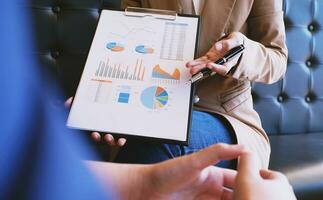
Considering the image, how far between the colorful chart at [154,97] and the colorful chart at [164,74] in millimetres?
30

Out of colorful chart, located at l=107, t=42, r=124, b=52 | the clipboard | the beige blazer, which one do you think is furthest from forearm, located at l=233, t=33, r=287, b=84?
colorful chart, located at l=107, t=42, r=124, b=52

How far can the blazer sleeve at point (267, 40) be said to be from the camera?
0.75 metres

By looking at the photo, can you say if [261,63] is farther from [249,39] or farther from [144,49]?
[144,49]

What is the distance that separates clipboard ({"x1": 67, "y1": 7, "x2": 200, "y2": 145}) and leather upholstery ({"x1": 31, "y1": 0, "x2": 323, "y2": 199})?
339 mm

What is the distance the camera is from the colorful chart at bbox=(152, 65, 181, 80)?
2.23ft

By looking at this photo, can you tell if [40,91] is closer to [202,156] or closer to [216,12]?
[202,156]

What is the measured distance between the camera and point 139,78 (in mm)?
679

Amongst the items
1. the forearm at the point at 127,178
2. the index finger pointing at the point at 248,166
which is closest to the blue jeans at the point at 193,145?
the forearm at the point at 127,178

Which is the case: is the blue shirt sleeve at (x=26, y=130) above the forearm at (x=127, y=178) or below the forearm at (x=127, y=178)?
above

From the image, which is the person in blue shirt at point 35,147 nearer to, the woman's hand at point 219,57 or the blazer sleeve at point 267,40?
the woman's hand at point 219,57

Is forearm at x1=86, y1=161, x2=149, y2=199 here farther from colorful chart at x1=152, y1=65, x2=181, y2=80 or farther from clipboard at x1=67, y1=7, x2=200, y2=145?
colorful chart at x1=152, y1=65, x2=181, y2=80

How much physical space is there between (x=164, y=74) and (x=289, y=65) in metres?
0.70

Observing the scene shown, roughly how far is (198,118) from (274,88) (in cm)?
56

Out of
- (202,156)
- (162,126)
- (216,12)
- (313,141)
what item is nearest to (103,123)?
(162,126)
